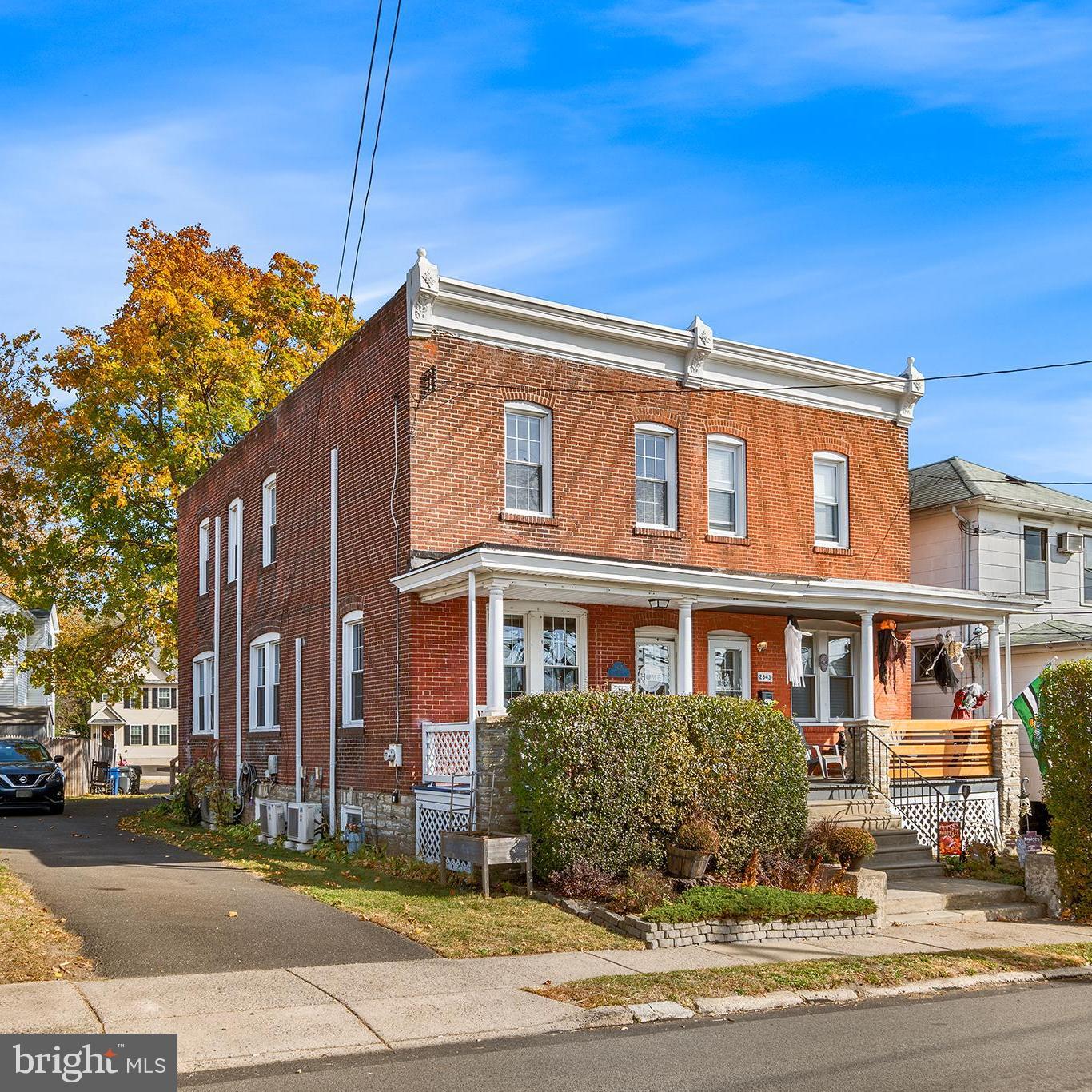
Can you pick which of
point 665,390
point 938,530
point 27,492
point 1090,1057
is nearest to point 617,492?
point 665,390

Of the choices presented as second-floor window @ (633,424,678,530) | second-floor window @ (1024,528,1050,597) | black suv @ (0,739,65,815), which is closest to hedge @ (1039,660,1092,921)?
second-floor window @ (633,424,678,530)

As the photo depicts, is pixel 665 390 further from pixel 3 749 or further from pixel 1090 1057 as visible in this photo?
pixel 3 749

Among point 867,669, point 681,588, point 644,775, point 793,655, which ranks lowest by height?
point 644,775

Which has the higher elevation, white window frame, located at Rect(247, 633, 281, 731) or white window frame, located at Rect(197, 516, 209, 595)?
white window frame, located at Rect(197, 516, 209, 595)

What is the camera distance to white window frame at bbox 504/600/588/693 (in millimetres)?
18859

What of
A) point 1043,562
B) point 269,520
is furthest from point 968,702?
point 269,520

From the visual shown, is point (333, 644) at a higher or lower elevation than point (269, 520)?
lower

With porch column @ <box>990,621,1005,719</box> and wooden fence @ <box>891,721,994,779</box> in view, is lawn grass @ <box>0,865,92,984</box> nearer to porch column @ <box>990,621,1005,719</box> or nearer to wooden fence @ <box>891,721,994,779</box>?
wooden fence @ <box>891,721,994,779</box>

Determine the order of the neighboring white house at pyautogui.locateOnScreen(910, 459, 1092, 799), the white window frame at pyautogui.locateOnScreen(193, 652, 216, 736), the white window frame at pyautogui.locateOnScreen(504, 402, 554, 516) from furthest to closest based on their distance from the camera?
the white window frame at pyautogui.locateOnScreen(193, 652, 216, 736) < the neighboring white house at pyautogui.locateOnScreen(910, 459, 1092, 799) < the white window frame at pyautogui.locateOnScreen(504, 402, 554, 516)

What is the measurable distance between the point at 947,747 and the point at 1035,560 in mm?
8802

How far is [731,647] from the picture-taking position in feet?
69.3

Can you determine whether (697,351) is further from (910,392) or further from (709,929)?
(709,929)

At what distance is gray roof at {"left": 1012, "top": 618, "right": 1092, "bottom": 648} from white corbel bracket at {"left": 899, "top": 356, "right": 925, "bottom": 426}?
5.54m

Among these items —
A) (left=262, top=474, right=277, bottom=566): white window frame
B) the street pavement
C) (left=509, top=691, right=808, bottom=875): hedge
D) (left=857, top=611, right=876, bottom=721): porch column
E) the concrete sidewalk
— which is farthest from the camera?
(left=262, top=474, right=277, bottom=566): white window frame
